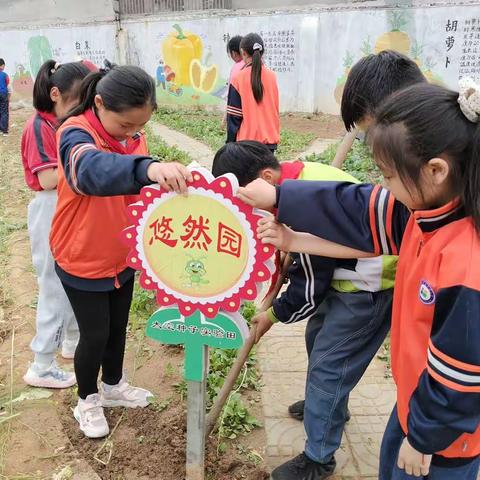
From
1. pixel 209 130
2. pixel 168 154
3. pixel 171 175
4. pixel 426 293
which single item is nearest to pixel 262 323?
pixel 171 175

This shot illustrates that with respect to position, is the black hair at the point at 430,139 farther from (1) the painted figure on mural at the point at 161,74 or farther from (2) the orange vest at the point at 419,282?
(1) the painted figure on mural at the point at 161,74

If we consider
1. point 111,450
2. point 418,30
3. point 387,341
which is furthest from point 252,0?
point 111,450

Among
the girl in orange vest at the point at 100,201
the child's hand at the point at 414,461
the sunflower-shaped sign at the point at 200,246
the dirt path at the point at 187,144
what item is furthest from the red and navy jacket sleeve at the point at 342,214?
the dirt path at the point at 187,144

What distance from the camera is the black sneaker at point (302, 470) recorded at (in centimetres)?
218

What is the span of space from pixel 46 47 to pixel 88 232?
15104mm

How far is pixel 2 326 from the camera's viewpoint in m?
3.41

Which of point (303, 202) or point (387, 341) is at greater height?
point (303, 202)

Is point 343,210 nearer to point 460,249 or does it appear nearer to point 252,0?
point 460,249

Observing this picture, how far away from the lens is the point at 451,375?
1188 mm

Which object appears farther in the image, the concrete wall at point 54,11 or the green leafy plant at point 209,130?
the concrete wall at point 54,11

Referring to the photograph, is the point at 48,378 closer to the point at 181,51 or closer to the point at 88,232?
the point at 88,232

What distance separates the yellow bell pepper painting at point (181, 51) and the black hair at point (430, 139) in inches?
510

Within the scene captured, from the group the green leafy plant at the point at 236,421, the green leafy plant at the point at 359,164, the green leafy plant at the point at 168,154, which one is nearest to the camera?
the green leafy plant at the point at 236,421

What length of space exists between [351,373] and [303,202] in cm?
80
